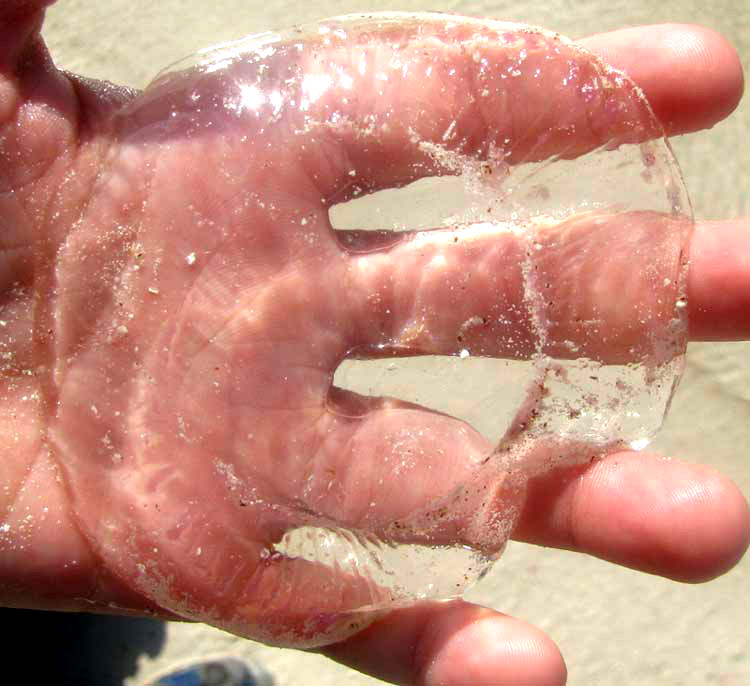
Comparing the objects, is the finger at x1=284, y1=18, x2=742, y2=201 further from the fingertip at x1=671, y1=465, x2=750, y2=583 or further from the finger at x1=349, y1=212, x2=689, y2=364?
the fingertip at x1=671, y1=465, x2=750, y2=583

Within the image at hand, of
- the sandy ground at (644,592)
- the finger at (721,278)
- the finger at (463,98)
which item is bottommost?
the sandy ground at (644,592)

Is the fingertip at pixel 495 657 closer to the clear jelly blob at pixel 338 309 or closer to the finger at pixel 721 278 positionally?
the clear jelly blob at pixel 338 309

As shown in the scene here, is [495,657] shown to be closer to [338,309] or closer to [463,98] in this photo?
[338,309]

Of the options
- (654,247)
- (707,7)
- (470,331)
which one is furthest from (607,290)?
(707,7)

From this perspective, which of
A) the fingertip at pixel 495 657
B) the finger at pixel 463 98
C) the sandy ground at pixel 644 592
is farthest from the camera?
the sandy ground at pixel 644 592

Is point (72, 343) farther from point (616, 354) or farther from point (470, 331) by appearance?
point (616, 354)

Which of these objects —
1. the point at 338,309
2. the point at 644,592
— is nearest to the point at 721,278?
the point at 338,309

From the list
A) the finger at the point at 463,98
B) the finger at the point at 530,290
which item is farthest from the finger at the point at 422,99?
the finger at the point at 530,290
